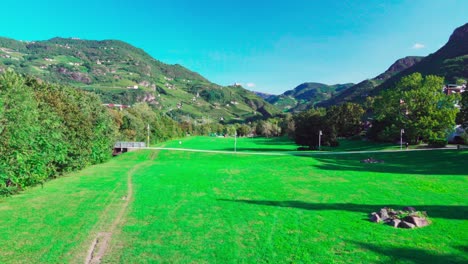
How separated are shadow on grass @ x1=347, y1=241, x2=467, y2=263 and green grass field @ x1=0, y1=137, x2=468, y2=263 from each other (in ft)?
0.12

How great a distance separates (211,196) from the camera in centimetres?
2067

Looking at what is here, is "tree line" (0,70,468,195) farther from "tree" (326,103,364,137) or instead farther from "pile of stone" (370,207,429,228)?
"pile of stone" (370,207,429,228)

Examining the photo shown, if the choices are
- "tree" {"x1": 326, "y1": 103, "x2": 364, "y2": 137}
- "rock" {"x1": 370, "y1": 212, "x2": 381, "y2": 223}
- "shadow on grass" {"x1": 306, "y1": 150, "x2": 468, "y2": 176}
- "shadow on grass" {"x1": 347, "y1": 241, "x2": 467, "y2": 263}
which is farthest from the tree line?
"rock" {"x1": 370, "y1": 212, "x2": 381, "y2": 223}

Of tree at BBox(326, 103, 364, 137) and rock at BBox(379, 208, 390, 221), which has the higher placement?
tree at BBox(326, 103, 364, 137)

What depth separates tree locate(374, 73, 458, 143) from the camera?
5306 centimetres

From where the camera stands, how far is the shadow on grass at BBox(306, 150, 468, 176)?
33.6 meters

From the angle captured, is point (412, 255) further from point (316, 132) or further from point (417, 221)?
point (316, 132)

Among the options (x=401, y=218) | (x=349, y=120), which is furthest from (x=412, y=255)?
(x=349, y=120)

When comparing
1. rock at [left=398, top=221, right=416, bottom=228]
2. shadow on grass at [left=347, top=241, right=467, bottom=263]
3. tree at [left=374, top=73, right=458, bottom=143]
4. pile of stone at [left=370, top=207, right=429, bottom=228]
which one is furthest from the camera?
tree at [left=374, top=73, right=458, bottom=143]

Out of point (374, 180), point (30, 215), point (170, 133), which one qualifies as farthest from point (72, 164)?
point (170, 133)

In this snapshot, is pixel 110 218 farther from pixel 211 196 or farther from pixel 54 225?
pixel 211 196

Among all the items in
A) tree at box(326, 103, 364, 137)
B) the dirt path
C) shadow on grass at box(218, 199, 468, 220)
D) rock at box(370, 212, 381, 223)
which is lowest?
the dirt path

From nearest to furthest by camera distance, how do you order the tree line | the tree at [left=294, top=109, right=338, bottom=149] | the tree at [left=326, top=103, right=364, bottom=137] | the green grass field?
the green grass field → the tree line → the tree at [left=294, top=109, right=338, bottom=149] → the tree at [left=326, top=103, right=364, bottom=137]

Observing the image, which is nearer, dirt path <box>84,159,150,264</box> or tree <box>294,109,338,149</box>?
Result: dirt path <box>84,159,150,264</box>
